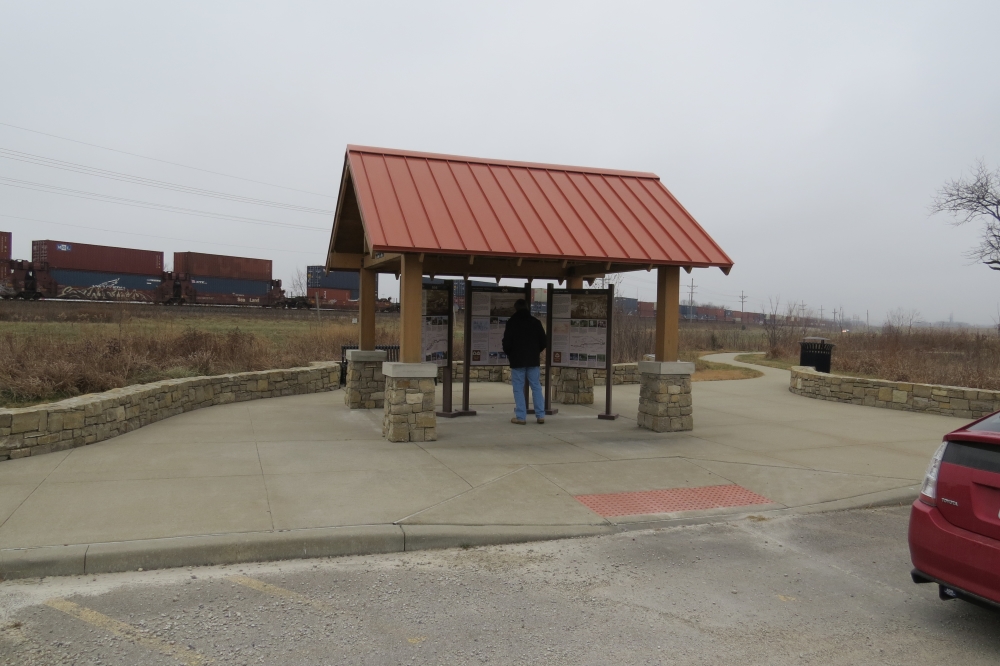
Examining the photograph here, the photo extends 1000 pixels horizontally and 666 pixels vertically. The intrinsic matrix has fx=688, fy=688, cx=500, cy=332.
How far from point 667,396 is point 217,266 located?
45083mm

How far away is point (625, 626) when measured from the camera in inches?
165

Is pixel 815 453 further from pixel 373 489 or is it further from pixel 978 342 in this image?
pixel 978 342

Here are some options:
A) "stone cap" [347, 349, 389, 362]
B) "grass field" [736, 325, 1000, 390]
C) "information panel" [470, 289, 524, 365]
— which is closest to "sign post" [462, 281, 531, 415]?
"information panel" [470, 289, 524, 365]

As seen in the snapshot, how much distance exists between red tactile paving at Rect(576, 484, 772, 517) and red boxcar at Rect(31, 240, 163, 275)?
4448 centimetres

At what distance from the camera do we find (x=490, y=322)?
11734 millimetres

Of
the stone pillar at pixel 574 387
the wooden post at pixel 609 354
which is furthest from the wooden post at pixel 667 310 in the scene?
the stone pillar at pixel 574 387

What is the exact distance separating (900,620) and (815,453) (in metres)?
5.16

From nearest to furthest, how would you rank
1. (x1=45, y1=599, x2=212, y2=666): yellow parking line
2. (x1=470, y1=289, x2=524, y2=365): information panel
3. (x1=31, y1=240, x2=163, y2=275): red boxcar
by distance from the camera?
(x1=45, y1=599, x2=212, y2=666): yellow parking line < (x1=470, y1=289, x2=524, y2=365): information panel < (x1=31, y1=240, x2=163, y2=275): red boxcar

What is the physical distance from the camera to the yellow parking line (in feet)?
12.0

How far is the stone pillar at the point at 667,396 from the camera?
1027 cm

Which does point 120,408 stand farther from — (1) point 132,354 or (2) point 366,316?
(2) point 366,316

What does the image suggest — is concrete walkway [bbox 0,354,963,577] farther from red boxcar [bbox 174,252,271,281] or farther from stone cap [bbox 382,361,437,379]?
red boxcar [bbox 174,252,271,281]

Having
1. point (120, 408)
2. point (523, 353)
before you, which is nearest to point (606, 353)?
point (523, 353)

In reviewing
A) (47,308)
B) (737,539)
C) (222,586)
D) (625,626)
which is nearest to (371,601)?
(222,586)
